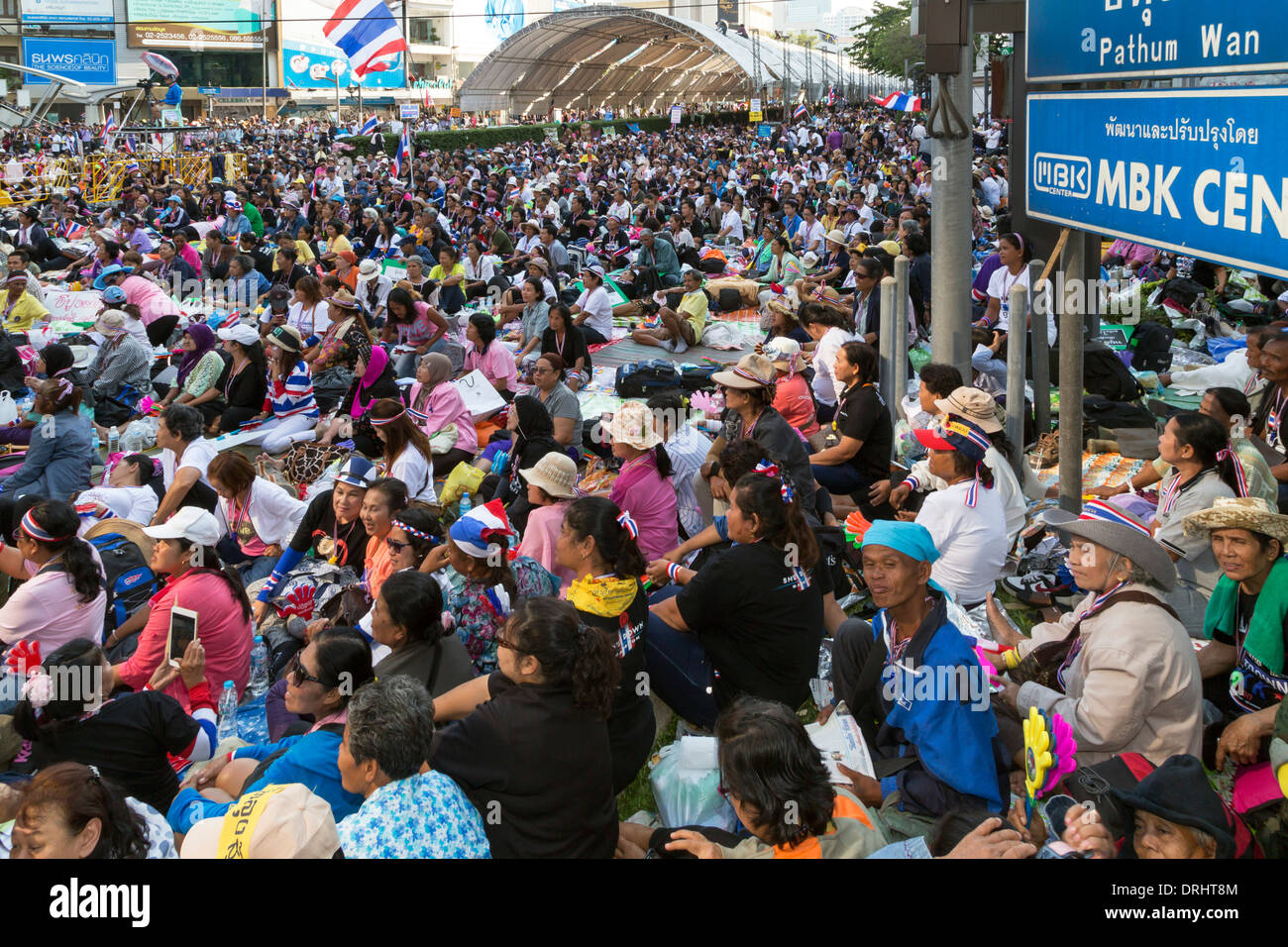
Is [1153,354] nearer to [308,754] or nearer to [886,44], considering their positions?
[308,754]

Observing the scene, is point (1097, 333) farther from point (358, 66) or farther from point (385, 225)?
point (358, 66)

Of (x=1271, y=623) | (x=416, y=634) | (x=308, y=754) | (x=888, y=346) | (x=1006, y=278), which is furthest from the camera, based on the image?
(x=1006, y=278)

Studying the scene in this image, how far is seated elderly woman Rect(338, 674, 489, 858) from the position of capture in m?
2.99

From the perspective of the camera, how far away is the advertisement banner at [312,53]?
74.4 m

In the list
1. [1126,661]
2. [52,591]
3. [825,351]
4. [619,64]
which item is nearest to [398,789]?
[1126,661]

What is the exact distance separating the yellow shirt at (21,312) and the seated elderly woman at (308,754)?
10.6 m

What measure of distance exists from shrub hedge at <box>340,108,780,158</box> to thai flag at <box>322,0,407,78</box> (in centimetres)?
2398

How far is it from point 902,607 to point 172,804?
2.52 m

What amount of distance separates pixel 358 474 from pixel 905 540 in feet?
10.5

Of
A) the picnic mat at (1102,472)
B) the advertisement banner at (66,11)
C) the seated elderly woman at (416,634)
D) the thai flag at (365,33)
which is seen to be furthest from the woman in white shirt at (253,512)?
the thai flag at (365,33)

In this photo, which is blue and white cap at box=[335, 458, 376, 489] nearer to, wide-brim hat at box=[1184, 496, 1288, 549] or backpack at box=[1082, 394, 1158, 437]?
wide-brim hat at box=[1184, 496, 1288, 549]

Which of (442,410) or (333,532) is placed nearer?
(333,532)

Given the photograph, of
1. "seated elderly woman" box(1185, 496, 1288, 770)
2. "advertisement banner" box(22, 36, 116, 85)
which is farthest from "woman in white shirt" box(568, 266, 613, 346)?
"advertisement banner" box(22, 36, 116, 85)

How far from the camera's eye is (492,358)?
32.9 feet
